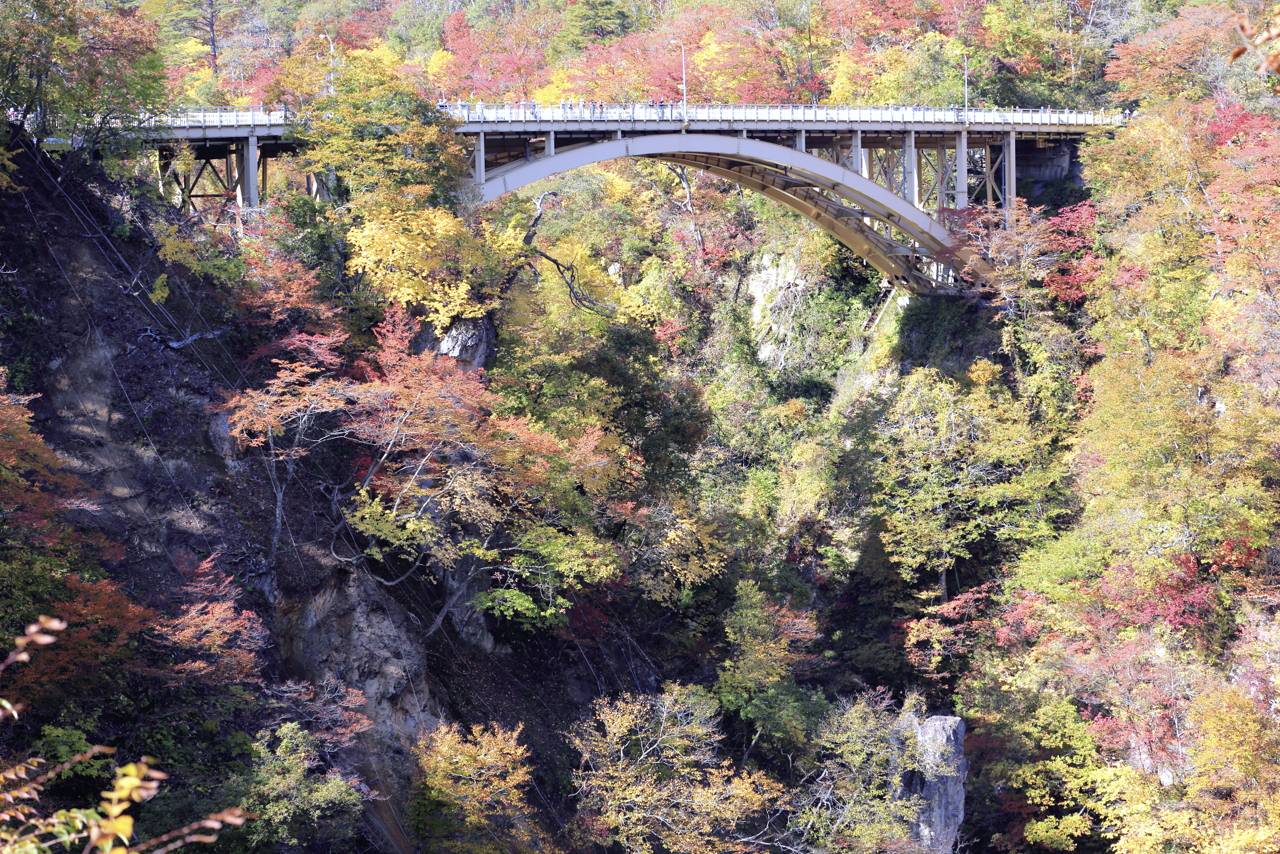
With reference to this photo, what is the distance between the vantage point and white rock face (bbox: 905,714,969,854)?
24.1 meters

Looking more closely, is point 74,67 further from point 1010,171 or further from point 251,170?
point 1010,171

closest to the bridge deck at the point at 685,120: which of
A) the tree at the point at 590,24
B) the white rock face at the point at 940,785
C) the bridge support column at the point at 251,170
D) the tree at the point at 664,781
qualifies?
the bridge support column at the point at 251,170

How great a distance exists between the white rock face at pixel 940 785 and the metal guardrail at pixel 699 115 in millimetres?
14832

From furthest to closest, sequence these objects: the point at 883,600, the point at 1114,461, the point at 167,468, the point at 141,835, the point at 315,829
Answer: the point at 883,600
the point at 1114,461
the point at 167,468
the point at 315,829
the point at 141,835

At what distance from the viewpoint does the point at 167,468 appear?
20.1 meters

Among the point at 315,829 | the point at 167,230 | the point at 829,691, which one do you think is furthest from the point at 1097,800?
the point at 167,230

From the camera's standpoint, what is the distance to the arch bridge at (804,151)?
2730 centimetres

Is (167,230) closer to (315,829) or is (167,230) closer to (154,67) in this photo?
(154,67)

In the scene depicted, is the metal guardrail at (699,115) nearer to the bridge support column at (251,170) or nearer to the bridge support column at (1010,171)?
the bridge support column at (251,170)

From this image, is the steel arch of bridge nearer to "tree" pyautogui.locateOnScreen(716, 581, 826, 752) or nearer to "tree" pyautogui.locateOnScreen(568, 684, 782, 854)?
"tree" pyautogui.locateOnScreen(716, 581, 826, 752)

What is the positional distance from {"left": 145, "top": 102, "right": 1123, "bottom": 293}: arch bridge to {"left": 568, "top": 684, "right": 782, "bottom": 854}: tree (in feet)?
38.6

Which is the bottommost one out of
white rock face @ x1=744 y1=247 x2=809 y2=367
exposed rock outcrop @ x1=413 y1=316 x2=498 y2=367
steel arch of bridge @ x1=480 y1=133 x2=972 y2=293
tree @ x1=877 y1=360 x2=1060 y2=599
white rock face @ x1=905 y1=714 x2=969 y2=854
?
white rock face @ x1=905 y1=714 x2=969 y2=854

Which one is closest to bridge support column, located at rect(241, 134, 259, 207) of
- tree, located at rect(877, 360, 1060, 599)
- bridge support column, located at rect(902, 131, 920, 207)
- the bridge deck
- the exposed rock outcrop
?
the bridge deck

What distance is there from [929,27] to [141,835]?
38646 mm
